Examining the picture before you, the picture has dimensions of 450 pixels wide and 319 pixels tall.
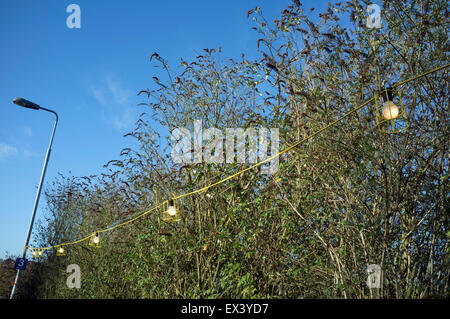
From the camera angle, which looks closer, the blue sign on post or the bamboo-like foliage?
the bamboo-like foliage

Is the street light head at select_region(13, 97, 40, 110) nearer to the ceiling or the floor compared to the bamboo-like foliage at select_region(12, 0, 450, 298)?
nearer to the ceiling

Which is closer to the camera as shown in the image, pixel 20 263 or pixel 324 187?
pixel 324 187

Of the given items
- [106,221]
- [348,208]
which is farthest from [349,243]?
[106,221]

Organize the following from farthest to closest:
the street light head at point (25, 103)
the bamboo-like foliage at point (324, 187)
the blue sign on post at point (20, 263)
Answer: the blue sign on post at point (20, 263) < the street light head at point (25, 103) < the bamboo-like foliage at point (324, 187)

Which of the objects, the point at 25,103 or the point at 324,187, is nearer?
the point at 324,187

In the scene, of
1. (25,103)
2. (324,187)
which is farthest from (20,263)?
(324,187)

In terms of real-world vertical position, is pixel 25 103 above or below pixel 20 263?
above

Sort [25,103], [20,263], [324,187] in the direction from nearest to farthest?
[324,187] → [25,103] → [20,263]

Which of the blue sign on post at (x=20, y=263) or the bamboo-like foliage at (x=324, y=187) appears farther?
the blue sign on post at (x=20, y=263)

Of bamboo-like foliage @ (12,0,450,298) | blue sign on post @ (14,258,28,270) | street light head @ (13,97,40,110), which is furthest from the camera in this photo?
blue sign on post @ (14,258,28,270)

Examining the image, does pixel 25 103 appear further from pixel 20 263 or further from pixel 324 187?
pixel 324 187

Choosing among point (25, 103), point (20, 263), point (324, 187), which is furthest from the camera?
point (20, 263)
